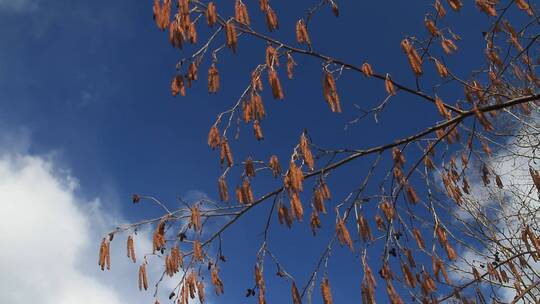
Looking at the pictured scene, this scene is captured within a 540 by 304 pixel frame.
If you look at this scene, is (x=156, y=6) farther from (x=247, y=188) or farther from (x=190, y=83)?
(x=247, y=188)

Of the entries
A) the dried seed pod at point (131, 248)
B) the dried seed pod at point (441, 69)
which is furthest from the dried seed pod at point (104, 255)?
the dried seed pod at point (441, 69)

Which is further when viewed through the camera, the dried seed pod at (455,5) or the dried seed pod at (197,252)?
the dried seed pod at (197,252)

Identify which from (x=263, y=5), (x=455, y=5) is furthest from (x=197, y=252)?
(x=455, y=5)

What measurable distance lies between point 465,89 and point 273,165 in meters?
1.57

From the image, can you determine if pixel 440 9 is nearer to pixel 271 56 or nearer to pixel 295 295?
pixel 271 56

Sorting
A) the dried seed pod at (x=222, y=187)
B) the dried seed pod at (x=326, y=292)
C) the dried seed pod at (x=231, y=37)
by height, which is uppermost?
the dried seed pod at (x=231, y=37)

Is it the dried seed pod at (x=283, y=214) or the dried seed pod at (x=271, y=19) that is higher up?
the dried seed pod at (x=271, y=19)

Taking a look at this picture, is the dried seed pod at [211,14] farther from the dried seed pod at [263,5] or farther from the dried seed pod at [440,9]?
the dried seed pod at [440,9]

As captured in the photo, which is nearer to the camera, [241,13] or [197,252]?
[241,13]

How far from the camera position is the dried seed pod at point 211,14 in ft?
7.38

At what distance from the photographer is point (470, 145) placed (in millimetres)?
2961

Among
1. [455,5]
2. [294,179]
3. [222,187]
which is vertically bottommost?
[294,179]

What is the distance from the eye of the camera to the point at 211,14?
227 cm

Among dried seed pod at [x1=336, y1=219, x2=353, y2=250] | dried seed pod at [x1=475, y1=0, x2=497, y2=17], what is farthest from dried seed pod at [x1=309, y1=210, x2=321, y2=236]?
dried seed pod at [x1=475, y1=0, x2=497, y2=17]
